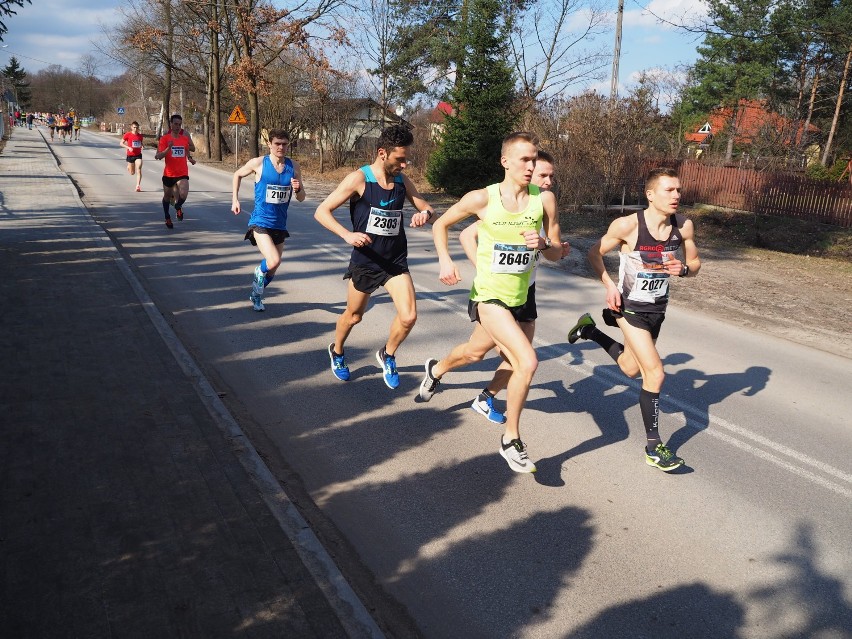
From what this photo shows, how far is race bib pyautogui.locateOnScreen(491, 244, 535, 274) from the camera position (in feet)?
15.0

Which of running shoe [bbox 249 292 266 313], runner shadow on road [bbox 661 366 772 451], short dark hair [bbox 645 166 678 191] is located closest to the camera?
short dark hair [bbox 645 166 678 191]

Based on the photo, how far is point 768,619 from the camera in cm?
322

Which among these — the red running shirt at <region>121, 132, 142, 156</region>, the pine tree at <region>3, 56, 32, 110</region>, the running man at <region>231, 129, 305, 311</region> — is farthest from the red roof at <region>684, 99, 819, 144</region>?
the pine tree at <region>3, 56, 32, 110</region>

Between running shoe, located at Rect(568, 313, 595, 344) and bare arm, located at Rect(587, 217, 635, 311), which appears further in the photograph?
running shoe, located at Rect(568, 313, 595, 344)

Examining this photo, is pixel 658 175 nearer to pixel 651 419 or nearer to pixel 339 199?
pixel 651 419

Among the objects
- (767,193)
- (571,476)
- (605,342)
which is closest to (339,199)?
(605,342)

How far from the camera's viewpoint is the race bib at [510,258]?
456 centimetres

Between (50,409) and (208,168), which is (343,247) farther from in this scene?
(208,168)

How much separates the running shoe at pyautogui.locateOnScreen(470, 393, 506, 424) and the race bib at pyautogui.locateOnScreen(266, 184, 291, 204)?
3948mm

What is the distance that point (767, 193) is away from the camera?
2220 cm

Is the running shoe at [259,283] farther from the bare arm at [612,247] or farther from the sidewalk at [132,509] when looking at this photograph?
the bare arm at [612,247]

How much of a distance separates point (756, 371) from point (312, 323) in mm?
4649

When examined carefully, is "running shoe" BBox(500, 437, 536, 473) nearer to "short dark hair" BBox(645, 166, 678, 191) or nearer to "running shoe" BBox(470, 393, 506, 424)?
"running shoe" BBox(470, 393, 506, 424)

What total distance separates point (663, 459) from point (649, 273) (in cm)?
125
